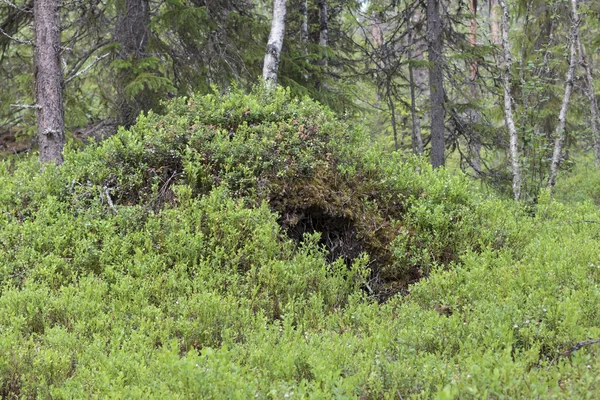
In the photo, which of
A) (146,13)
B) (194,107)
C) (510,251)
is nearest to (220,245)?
(194,107)

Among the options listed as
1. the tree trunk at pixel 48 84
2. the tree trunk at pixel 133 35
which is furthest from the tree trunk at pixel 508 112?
the tree trunk at pixel 48 84

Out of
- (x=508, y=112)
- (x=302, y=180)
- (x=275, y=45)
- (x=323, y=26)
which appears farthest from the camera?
(x=323, y=26)

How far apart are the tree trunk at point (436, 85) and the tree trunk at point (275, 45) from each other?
446 centimetres

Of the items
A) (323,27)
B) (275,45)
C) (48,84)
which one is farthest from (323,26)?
(48,84)

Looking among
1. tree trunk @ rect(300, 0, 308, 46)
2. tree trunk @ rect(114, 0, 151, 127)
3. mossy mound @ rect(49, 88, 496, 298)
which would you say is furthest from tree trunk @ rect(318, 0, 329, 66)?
mossy mound @ rect(49, 88, 496, 298)

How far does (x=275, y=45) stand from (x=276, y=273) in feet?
20.9

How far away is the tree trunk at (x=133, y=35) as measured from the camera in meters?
→ 10.9

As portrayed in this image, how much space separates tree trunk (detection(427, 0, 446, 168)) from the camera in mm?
13172

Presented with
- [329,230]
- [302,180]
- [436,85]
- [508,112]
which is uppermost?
[436,85]

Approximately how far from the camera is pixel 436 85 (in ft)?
43.6

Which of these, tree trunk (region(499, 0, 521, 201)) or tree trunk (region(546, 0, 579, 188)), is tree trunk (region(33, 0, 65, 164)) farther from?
tree trunk (region(546, 0, 579, 188))

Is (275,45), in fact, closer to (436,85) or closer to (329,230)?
(436,85)

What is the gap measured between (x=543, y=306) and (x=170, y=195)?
4.80 metres

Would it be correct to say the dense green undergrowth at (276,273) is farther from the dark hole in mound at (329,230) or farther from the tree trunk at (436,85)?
the tree trunk at (436,85)
